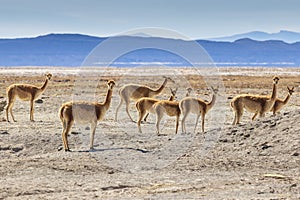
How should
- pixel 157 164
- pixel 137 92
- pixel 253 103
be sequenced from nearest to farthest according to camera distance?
pixel 157 164 → pixel 253 103 → pixel 137 92

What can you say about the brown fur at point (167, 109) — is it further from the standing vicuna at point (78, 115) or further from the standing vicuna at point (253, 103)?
the standing vicuna at point (78, 115)

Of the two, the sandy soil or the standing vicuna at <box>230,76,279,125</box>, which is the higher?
the standing vicuna at <box>230,76,279,125</box>

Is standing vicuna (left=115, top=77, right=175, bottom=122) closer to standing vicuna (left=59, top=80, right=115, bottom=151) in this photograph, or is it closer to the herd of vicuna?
the herd of vicuna

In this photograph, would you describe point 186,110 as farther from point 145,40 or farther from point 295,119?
point 295,119

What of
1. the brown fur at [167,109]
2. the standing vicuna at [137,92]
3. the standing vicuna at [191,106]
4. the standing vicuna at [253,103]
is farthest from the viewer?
the standing vicuna at [137,92]

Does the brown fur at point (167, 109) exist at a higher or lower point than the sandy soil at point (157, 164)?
higher

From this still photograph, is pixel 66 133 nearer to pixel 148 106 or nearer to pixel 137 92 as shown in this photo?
pixel 148 106

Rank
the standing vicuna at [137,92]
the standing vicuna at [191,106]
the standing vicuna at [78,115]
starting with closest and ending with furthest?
Answer: the standing vicuna at [78,115] < the standing vicuna at [191,106] < the standing vicuna at [137,92]

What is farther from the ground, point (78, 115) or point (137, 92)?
point (137, 92)

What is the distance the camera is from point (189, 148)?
53.1 ft

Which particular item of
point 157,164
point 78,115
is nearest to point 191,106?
point 78,115

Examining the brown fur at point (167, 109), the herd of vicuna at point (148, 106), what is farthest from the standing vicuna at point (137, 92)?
the brown fur at point (167, 109)

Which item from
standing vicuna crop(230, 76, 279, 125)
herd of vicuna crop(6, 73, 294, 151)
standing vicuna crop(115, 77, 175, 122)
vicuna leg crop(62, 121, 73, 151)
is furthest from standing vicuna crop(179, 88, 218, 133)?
standing vicuna crop(115, 77, 175, 122)

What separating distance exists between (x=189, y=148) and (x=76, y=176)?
158 inches
